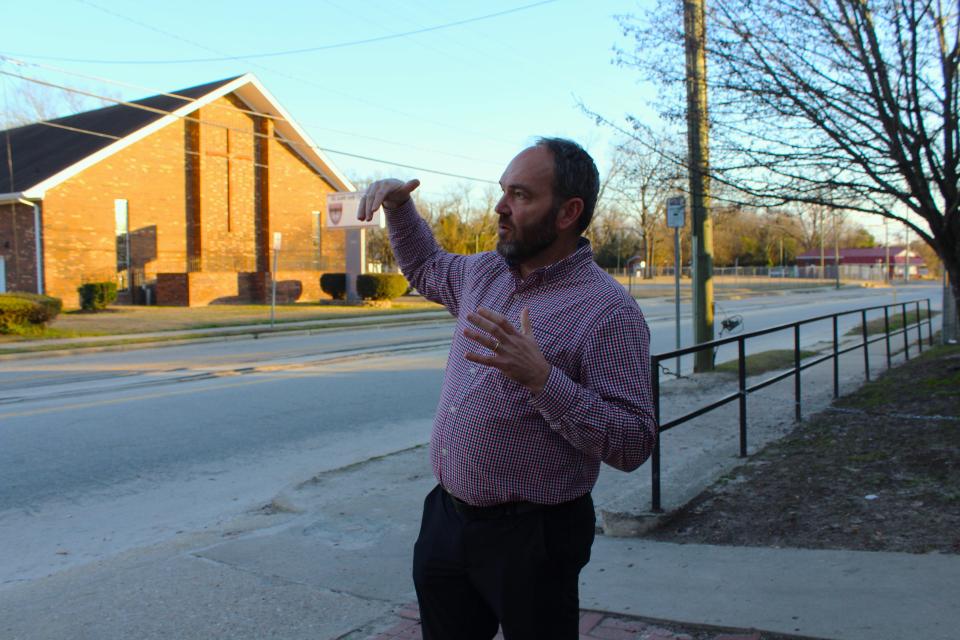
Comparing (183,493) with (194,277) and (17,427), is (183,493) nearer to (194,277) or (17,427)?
(17,427)

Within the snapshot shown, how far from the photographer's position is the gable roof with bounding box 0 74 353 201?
28.0 m

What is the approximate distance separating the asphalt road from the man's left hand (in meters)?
3.98

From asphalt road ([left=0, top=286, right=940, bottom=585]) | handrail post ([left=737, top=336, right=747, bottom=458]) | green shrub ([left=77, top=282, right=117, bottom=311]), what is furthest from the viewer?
green shrub ([left=77, top=282, right=117, bottom=311])

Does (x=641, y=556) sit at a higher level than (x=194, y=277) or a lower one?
lower

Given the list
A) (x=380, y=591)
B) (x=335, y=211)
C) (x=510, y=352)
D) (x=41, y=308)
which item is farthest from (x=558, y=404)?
(x=335, y=211)

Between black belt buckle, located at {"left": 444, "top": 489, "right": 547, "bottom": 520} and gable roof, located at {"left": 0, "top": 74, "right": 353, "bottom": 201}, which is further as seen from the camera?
gable roof, located at {"left": 0, "top": 74, "right": 353, "bottom": 201}

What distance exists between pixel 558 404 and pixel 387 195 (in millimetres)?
1113

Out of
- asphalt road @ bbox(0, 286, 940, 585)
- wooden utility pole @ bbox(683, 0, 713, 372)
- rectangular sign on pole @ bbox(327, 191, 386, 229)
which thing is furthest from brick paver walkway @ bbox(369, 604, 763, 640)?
rectangular sign on pole @ bbox(327, 191, 386, 229)

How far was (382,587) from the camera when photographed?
4316 mm

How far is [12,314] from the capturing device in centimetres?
1933

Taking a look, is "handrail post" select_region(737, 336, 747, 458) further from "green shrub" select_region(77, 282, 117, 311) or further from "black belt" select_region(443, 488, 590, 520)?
"green shrub" select_region(77, 282, 117, 311)

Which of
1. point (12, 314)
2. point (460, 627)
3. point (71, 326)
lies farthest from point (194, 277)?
point (460, 627)

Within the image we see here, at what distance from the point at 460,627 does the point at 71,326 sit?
73.6 feet

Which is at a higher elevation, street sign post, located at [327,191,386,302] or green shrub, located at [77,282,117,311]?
street sign post, located at [327,191,386,302]
